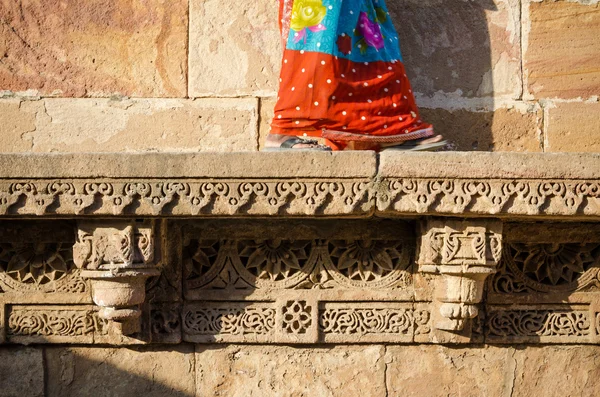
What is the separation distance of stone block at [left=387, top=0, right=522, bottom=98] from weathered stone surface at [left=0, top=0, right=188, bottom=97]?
3.21ft

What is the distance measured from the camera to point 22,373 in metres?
3.93

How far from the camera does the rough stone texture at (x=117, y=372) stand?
395 centimetres

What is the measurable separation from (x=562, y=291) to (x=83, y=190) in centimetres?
198

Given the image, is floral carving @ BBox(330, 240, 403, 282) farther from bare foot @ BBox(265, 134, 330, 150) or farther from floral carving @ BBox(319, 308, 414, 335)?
bare foot @ BBox(265, 134, 330, 150)

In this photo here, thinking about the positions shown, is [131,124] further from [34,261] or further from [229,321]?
[229,321]

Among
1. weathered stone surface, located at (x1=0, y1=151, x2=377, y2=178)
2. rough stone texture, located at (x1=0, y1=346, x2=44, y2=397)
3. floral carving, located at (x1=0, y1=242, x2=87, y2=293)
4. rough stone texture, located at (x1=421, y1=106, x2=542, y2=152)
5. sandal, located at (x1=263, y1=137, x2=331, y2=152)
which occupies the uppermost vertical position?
rough stone texture, located at (x1=421, y1=106, x2=542, y2=152)

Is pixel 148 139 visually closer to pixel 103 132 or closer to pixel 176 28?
pixel 103 132

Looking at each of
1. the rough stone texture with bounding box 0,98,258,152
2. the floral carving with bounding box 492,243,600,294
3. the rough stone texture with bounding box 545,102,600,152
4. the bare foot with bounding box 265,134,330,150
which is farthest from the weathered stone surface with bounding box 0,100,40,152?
the rough stone texture with bounding box 545,102,600,152

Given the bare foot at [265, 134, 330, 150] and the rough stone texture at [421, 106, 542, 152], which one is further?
the rough stone texture at [421, 106, 542, 152]

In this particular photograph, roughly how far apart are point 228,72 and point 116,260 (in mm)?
1012

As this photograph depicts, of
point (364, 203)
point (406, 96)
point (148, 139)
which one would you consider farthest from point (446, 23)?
point (148, 139)

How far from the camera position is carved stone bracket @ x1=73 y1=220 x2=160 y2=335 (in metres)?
3.56

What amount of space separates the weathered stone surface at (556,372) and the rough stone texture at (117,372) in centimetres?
138

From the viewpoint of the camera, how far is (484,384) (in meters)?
3.99
